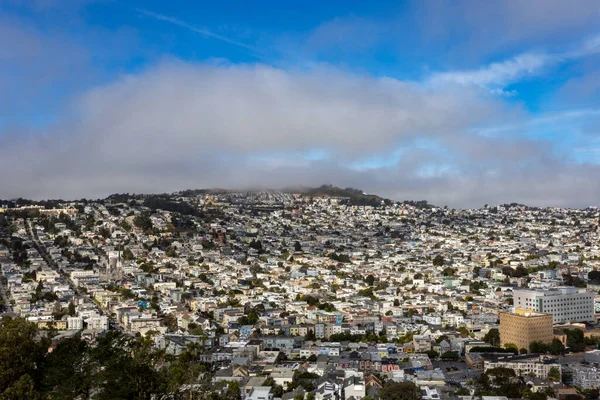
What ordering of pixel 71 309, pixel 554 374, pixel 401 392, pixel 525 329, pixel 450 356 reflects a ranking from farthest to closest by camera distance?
pixel 71 309 < pixel 525 329 < pixel 450 356 < pixel 554 374 < pixel 401 392

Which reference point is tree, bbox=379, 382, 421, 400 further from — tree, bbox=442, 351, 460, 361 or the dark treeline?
the dark treeline

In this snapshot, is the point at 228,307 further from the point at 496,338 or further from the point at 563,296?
the point at 563,296

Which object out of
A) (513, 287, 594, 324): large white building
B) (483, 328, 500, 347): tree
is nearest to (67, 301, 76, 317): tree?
(483, 328, 500, 347): tree

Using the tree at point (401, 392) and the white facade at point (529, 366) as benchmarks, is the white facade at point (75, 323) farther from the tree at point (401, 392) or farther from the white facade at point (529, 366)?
the white facade at point (529, 366)

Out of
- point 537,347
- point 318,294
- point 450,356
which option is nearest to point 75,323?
point 318,294

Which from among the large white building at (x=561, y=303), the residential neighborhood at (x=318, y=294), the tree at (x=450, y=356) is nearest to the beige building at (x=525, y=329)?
the residential neighborhood at (x=318, y=294)

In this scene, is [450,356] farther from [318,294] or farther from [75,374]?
[75,374]

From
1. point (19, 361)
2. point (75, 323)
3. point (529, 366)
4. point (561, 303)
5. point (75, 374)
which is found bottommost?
point (75, 323)
